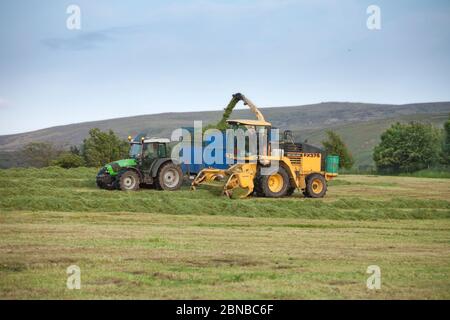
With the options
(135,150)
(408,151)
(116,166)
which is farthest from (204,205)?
(408,151)

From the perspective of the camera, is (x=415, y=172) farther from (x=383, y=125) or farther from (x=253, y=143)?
(x=383, y=125)

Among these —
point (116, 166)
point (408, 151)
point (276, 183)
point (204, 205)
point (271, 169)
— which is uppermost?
point (408, 151)

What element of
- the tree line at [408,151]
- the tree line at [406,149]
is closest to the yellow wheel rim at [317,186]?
the tree line at [406,149]

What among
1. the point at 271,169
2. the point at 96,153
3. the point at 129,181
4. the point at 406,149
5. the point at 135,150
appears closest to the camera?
the point at 271,169

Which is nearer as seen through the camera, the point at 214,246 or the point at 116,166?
the point at 214,246

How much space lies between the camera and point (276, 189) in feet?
78.6

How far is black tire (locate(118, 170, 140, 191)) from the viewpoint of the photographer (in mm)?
24062

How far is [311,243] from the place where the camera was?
13.5m

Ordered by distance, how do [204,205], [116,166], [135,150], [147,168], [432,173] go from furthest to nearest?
1. [432,173]
2. [135,150]
3. [147,168]
4. [116,166]
5. [204,205]

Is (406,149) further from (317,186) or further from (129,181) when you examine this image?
(129,181)

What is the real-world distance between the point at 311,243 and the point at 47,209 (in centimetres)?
836

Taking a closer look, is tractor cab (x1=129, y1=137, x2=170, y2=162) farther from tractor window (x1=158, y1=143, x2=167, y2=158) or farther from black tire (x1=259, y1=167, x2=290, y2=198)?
black tire (x1=259, y1=167, x2=290, y2=198)

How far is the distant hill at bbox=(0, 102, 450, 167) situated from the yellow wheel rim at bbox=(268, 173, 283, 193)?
227 feet

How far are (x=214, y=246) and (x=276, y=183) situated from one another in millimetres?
11520
